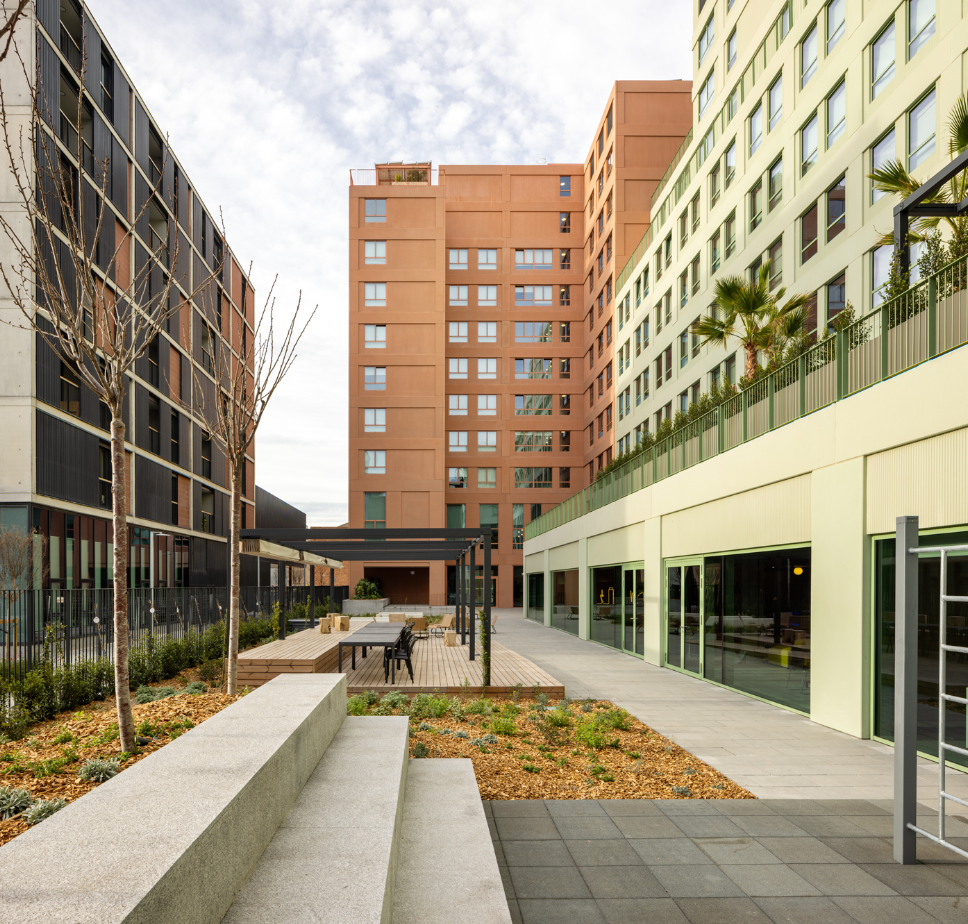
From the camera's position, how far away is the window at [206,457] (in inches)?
1612

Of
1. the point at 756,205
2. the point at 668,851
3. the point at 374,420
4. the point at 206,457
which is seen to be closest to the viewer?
the point at 668,851

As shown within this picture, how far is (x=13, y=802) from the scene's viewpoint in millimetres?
4496

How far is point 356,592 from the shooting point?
1930 inches

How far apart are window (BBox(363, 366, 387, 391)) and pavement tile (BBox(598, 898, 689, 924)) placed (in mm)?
50228

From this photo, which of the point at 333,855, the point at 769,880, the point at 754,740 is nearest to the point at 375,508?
the point at 754,740

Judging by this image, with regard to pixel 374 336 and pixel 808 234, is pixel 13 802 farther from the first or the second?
pixel 374 336

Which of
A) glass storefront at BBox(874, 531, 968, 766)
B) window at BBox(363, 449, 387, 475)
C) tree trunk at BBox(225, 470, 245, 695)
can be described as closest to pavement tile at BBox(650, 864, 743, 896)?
glass storefront at BBox(874, 531, 968, 766)

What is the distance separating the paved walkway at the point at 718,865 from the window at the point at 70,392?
76.9 feet

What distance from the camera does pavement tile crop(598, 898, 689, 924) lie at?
4371 mm

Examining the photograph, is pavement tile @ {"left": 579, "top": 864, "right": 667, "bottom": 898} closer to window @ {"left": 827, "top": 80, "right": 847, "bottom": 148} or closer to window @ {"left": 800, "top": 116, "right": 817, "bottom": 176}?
window @ {"left": 827, "top": 80, "right": 847, "bottom": 148}

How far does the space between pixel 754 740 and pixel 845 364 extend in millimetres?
5224

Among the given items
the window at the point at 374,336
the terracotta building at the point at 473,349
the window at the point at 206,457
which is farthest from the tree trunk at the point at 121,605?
the window at the point at 374,336

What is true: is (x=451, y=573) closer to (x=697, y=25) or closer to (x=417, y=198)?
(x=417, y=198)

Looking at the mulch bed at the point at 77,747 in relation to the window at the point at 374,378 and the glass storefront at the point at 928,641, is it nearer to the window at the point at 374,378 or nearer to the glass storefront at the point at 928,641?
the glass storefront at the point at 928,641
